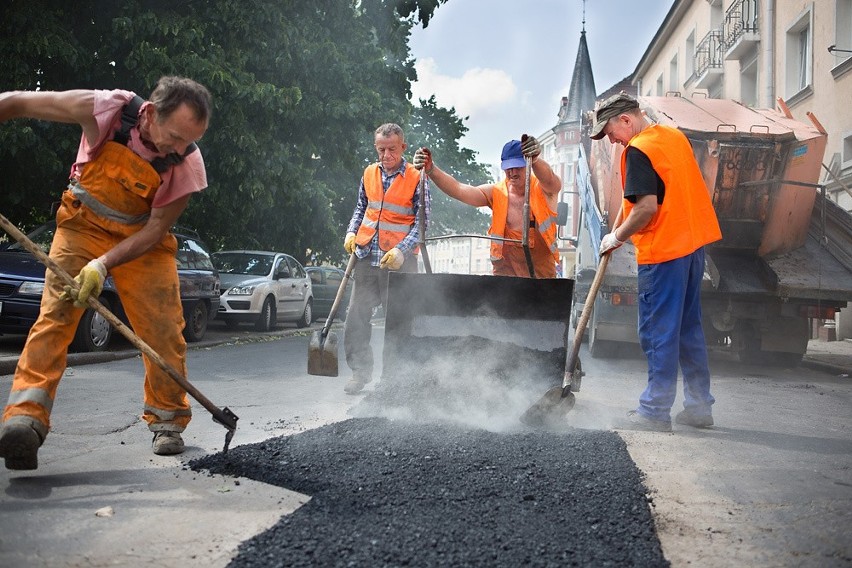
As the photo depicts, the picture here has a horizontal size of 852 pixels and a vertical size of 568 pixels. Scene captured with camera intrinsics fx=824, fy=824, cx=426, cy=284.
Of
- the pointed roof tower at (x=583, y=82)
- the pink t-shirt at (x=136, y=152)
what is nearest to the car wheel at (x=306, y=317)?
the pink t-shirt at (x=136, y=152)

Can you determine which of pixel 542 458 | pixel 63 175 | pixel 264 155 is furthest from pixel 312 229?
pixel 542 458

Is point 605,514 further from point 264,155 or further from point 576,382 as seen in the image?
point 264,155

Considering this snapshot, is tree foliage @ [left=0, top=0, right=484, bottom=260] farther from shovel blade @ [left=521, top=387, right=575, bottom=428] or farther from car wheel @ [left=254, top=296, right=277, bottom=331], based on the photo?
shovel blade @ [left=521, top=387, right=575, bottom=428]

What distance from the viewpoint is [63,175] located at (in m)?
11.3

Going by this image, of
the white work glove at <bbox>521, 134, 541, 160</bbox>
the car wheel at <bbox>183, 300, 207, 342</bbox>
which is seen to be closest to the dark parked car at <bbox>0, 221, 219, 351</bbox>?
the car wheel at <bbox>183, 300, 207, 342</bbox>

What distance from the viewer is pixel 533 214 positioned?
589cm

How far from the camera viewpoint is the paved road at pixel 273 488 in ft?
8.66

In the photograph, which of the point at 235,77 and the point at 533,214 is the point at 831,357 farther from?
the point at 235,77

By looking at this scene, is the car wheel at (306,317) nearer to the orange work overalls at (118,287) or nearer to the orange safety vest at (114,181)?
the orange work overalls at (118,287)

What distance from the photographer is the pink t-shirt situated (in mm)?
3561

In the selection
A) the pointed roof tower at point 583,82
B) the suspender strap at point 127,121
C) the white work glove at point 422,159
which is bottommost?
the suspender strap at point 127,121

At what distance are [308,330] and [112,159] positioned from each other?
1169cm

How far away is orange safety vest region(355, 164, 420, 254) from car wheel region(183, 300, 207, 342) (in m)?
5.52

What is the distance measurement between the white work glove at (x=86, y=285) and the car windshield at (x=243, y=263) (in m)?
11.0
